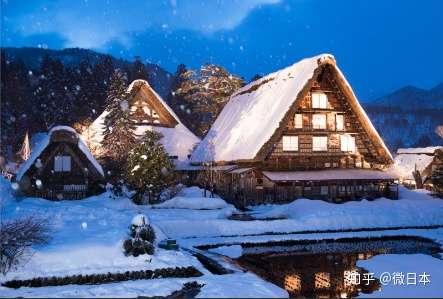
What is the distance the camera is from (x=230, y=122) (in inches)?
1501

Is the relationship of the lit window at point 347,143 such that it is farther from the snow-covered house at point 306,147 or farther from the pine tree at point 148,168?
the pine tree at point 148,168

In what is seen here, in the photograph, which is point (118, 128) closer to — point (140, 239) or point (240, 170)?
point (240, 170)

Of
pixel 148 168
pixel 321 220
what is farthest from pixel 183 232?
pixel 148 168

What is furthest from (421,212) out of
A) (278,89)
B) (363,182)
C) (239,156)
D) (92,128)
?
(92,128)

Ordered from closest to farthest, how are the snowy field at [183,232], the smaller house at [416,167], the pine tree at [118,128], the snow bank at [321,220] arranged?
the snowy field at [183,232] → the snow bank at [321,220] → the pine tree at [118,128] → the smaller house at [416,167]

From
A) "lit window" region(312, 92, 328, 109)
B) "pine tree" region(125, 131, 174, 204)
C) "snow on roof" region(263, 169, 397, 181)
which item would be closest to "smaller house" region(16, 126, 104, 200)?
"pine tree" region(125, 131, 174, 204)

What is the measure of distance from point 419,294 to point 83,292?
25.4 feet

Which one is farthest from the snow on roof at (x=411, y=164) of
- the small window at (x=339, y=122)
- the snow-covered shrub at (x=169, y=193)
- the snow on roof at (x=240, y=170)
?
the snow-covered shrub at (x=169, y=193)

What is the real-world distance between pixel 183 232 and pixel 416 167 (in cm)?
4277

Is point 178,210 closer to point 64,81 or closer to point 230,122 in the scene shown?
point 230,122

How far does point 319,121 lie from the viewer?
3203cm

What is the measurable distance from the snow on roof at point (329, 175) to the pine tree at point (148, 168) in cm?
670

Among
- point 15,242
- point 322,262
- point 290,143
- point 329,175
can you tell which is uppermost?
point 290,143

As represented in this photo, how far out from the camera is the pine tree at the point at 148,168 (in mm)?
26703
